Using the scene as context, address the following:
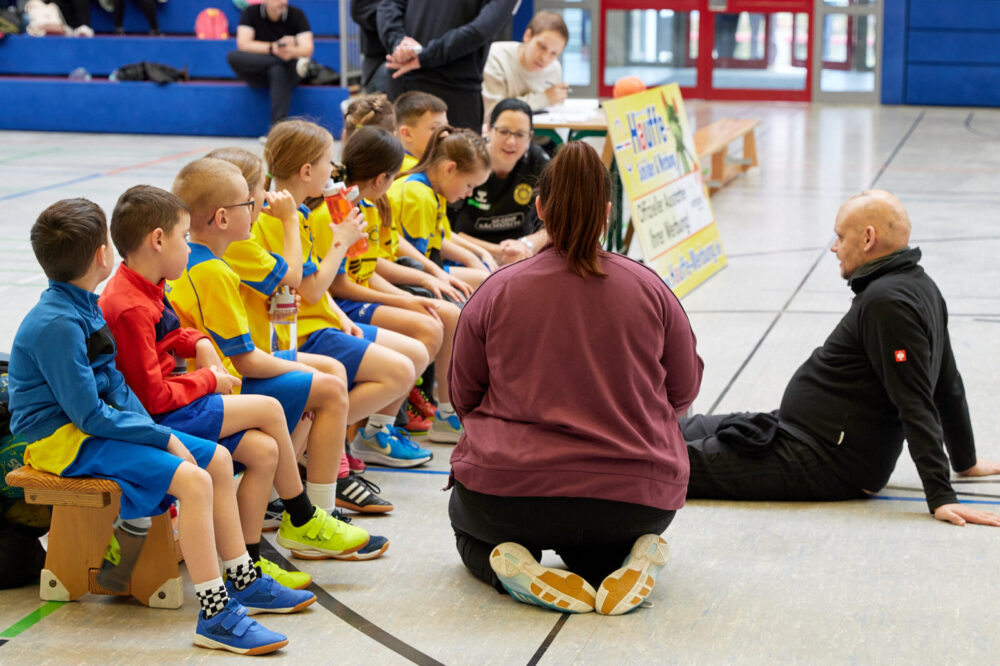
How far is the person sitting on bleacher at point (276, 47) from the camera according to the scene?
12484 millimetres

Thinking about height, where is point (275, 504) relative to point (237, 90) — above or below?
below

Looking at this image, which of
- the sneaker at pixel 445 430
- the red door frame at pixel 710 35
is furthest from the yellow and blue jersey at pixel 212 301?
the red door frame at pixel 710 35

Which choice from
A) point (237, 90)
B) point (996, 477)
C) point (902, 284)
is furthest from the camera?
point (237, 90)

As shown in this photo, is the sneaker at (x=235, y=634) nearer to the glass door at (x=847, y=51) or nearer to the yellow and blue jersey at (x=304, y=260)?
the yellow and blue jersey at (x=304, y=260)

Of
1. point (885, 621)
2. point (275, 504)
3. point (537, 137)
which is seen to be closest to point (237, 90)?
point (537, 137)

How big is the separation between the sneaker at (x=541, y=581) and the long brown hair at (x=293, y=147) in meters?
1.37

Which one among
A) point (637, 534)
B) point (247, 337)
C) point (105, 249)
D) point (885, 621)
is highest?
point (105, 249)

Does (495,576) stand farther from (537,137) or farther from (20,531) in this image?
(537,137)

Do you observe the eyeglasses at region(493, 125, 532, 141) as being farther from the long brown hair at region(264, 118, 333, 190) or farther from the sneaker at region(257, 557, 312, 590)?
the sneaker at region(257, 557, 312, 590)

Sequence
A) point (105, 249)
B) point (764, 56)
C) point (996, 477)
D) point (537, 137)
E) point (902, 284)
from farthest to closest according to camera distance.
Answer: point (764, 56)
point (537, 137)
point (996, 477)
point (902, 284)
point (105, 249)

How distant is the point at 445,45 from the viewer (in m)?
5.85

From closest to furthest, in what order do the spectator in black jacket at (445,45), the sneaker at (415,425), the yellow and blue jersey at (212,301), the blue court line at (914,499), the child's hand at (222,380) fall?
the child's hand at (222,380)
the yellow and blue jersey at (212,301)
the blue court line at (914,499)
the sneaker at (415,425)
the spectator in black jacket at (445,45)

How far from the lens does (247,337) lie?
2.95m

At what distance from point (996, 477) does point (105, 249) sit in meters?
2.67
